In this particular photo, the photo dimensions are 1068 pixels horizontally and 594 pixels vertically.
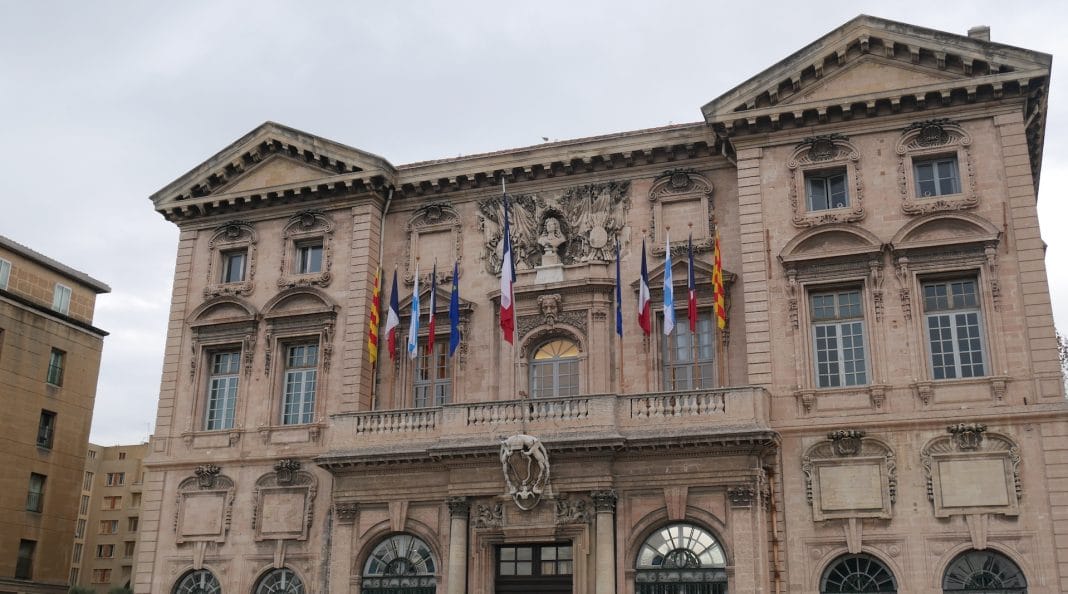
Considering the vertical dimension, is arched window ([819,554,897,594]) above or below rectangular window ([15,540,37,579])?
below

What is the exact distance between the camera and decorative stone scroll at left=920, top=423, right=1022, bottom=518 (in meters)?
23.2

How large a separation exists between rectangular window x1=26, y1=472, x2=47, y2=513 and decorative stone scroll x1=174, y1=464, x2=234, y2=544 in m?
13.6

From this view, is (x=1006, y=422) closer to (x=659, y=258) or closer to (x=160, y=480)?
(x=659, y=258)

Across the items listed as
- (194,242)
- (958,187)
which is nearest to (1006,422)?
(958,187)

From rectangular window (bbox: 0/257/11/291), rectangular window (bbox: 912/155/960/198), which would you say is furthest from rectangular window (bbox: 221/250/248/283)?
rectangular window (bbox: 912/155/960/198)

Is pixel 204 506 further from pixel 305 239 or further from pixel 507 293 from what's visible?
pixel 507 293

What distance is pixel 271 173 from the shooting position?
3228 cm

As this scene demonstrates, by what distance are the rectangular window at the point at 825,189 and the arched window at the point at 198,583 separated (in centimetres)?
1795

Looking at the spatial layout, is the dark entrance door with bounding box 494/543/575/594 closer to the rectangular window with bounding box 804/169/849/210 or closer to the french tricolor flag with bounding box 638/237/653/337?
the french tricolor flag with bounding box 638/237/653/337

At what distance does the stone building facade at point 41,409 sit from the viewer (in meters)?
39.2

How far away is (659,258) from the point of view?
2798 cm

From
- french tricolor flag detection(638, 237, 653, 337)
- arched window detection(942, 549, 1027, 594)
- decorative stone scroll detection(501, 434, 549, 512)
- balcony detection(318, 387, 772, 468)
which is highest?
french tricolor flag detection(638, 237, 653, 337)

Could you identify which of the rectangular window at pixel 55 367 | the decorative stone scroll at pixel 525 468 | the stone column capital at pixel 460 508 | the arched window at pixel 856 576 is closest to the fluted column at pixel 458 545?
the stone column capital at pixel 460 508

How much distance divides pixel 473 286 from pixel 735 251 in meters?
7.00
